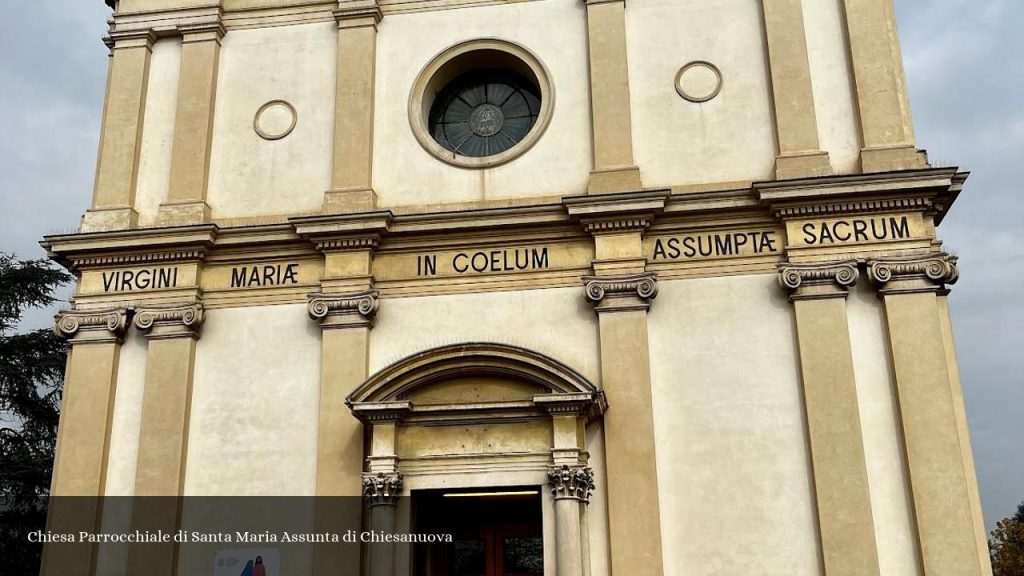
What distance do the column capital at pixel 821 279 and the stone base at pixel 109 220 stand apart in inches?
379

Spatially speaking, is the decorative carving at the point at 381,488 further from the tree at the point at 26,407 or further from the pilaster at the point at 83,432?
the tree at the point at 26,407

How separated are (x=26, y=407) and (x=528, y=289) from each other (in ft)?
52.8

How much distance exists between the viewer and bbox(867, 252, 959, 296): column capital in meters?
13.4

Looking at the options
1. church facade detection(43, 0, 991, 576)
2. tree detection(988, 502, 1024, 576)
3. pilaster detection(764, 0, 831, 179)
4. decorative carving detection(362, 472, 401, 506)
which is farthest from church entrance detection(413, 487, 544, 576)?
tree detection(988, 502, 1024, 576)

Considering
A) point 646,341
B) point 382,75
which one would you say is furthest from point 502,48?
point 646,341

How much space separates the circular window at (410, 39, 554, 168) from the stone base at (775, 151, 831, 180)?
349 cm

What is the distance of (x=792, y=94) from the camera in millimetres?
14703

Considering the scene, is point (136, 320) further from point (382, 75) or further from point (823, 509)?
point (823, 509)

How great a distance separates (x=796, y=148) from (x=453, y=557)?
296 inches

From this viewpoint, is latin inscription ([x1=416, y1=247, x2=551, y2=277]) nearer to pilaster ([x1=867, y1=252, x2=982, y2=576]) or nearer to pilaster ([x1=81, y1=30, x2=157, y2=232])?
pilaster ([x1=867, y1=252, x2=982, y2=576])

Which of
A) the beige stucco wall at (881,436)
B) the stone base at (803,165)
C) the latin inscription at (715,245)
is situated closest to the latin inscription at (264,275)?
the latin inscription at (715,245)

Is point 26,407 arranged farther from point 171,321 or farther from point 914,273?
point 914,273

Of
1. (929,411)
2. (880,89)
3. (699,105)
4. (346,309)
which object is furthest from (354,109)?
(929,411)

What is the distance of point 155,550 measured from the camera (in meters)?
14.0
